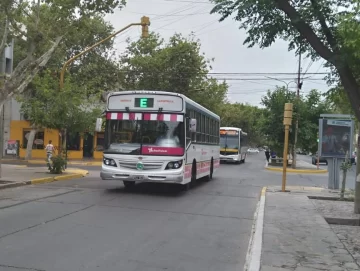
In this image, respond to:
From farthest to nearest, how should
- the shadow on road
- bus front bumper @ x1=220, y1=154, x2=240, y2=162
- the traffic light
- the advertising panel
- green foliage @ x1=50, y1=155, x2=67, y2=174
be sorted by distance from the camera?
bus front bumper @ x1=220, y1=154, x2=240, y2=162, green foliage @ x1=50, y1=155, x2=67, y2=174, the advertising panel, the traffic light, the shadow on road

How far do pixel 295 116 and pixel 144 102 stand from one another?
75.6 ft

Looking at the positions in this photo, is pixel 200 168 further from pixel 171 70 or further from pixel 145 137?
pixel 171 70

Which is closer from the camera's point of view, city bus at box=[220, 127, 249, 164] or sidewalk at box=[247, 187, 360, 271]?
sidewalk at box=[247, 187, 360, 271]

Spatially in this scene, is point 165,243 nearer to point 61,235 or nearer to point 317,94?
point 61,235

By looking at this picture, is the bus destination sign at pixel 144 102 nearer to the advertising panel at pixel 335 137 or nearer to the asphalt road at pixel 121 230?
the asphalt road at pixel 121 230

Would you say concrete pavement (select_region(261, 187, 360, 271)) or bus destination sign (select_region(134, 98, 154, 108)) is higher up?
bus destination sign (select_region(134, 98, 154, 108))

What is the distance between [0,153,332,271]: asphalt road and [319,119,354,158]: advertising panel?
19.2 feet

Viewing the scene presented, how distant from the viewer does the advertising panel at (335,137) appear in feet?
59.6

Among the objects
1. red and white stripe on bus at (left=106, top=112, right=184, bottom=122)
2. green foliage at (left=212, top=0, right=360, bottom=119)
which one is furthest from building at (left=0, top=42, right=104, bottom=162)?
green foliage at (left=212, top=0, right=360, bottom=119)

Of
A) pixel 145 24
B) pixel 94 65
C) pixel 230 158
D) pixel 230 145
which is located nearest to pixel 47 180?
pixel 145 24

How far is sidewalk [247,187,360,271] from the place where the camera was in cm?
673

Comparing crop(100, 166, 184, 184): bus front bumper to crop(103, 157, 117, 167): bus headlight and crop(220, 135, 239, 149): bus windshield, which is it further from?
crop(220, 135, 239, 149): bus windshield

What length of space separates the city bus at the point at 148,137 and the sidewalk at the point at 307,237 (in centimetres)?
309

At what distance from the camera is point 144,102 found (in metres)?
14.1
